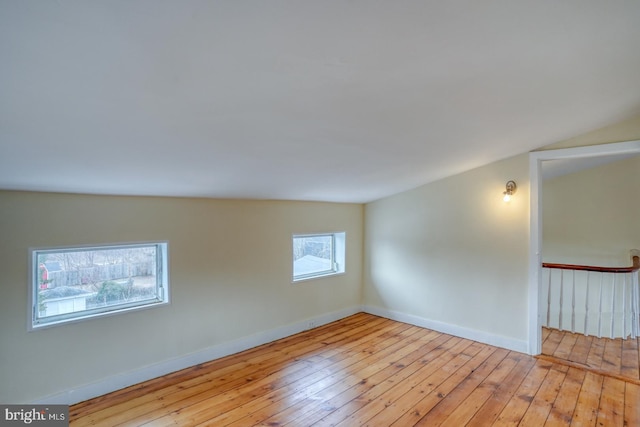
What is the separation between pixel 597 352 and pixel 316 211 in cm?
349

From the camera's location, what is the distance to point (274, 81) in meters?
1.58

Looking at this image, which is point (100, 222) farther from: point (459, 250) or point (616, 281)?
point (616, 281)

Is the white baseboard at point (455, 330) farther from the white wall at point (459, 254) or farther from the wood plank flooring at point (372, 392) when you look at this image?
the wood plank flooring at point (372, 392)

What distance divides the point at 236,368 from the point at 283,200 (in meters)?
1.86

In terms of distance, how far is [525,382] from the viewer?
3.01 m

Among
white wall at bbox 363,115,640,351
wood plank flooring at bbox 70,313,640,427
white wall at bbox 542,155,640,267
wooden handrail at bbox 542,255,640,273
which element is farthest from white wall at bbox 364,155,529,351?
white wall at bbox 542,155,640,267

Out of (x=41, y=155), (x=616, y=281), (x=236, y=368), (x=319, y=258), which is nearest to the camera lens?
(x=41, y=155)

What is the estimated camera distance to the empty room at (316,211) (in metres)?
1.35

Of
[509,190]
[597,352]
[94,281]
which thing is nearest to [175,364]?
[94,281]

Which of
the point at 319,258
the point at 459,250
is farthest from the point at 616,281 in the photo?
the point at 319,258

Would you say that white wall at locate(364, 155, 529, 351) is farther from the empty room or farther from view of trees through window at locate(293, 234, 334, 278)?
view of trees through window at locate(293, 234, 334, 278)

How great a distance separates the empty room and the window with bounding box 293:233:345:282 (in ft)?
0.15

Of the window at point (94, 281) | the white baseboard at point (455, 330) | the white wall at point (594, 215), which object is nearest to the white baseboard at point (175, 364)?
the window at point (94, 281)

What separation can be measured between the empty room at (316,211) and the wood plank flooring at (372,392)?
0.03 metres
